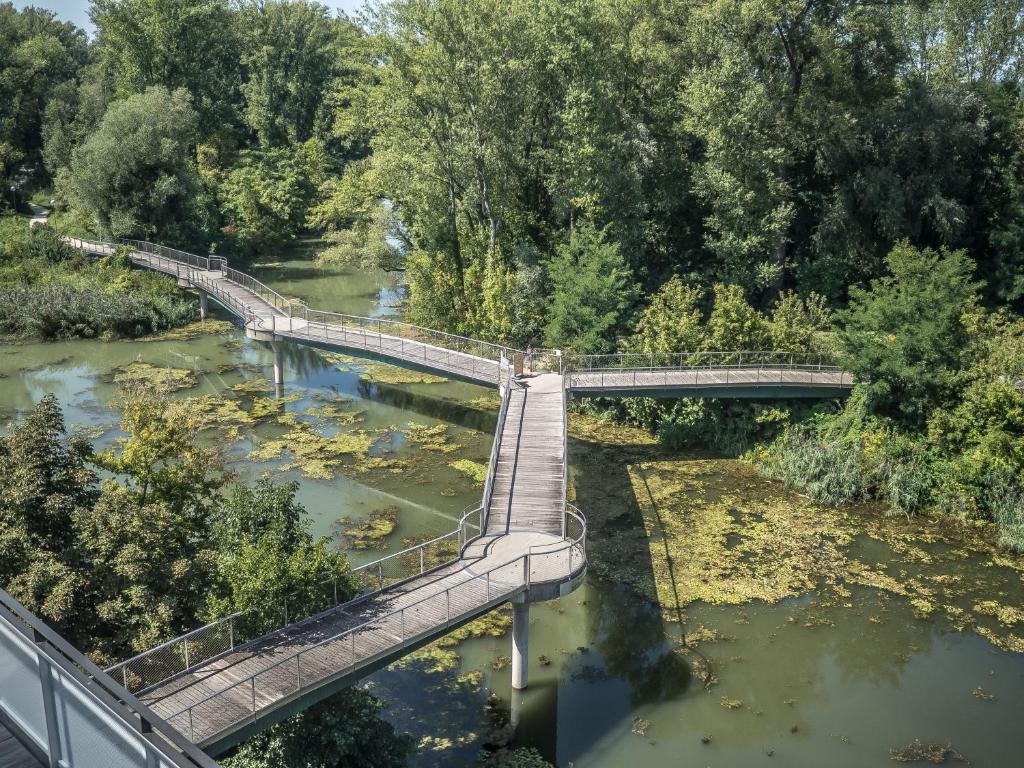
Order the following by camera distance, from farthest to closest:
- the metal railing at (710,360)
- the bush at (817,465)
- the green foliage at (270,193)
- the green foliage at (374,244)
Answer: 1. the green foliage at (270,193)
2. the green foliage at (374,244)
3. the metal railing at (710,360)
4. the bush at (817,465)

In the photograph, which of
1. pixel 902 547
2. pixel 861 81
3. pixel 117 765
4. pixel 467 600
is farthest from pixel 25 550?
pixel 861 81

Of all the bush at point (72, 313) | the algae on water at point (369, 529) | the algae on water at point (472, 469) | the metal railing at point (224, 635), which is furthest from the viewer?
the bush at point (72, 313)

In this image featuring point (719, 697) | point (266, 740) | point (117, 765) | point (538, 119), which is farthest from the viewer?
point (538, 119)

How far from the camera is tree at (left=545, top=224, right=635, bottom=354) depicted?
3375 centimetres

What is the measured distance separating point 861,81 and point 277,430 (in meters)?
28.3

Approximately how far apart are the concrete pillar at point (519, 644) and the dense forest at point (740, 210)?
1322 centimetres

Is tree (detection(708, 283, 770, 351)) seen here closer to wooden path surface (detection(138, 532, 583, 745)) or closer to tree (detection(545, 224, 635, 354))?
tree (detection(545, 224, 635, 354))

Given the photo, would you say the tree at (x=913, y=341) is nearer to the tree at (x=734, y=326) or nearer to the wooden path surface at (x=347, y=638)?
the tree at (x=734, y=326)

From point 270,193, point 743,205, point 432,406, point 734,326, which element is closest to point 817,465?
point 734,326

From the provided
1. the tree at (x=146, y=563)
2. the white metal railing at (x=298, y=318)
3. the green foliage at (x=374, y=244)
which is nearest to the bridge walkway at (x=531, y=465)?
the white metal railing at (x=298, y=318)

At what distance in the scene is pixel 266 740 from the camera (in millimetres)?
14867

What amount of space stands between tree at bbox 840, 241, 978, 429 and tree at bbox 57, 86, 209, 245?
41097mm

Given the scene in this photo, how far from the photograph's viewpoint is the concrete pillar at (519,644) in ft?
59.6

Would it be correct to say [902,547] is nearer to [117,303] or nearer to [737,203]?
[737,203]
